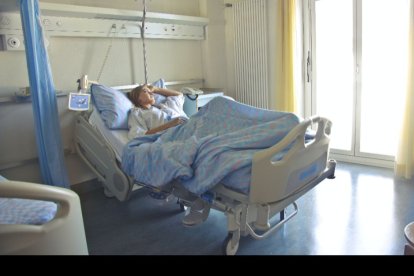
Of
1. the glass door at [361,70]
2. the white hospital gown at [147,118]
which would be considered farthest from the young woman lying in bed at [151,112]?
the glass door at [361,70]

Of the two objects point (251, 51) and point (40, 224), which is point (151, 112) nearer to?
point (251, 51)

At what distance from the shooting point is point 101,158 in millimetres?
2867

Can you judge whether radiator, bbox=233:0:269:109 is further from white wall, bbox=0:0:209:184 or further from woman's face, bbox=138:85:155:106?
woman's face, bbox=138:85:155:106

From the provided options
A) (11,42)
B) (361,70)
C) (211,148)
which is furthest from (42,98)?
(361,70)

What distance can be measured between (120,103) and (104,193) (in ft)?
2.99

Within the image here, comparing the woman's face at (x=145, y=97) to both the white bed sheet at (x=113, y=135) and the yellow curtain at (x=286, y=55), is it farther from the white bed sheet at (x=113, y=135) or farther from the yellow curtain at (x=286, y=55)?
the yellow curtain at (x=286, y=55)

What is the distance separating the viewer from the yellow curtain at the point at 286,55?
3.74 metres

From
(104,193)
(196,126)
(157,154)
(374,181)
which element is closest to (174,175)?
(157,154)

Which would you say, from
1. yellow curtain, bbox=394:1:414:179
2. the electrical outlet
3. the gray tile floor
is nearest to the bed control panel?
the electrical outlet

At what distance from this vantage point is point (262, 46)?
4059 mm

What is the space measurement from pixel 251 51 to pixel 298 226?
246cm

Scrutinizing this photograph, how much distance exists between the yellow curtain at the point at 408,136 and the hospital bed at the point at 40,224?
3.02m

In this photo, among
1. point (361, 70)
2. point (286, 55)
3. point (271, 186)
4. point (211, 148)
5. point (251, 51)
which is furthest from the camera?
point (251, 51)
